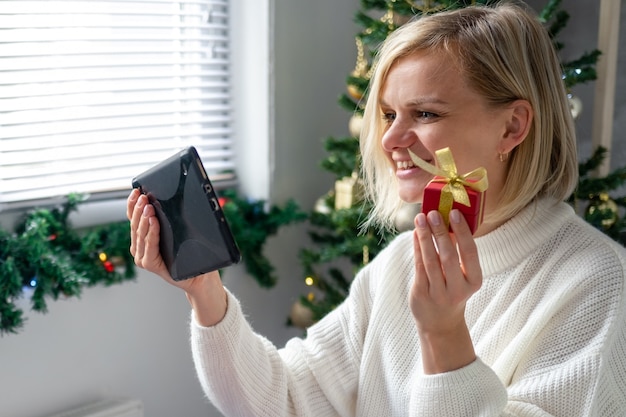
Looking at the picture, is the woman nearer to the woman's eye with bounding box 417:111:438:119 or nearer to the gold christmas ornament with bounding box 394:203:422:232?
the woman's eye with bounding box 417:111:438:119

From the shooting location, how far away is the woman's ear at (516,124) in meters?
1.37

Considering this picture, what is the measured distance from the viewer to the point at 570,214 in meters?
1.44

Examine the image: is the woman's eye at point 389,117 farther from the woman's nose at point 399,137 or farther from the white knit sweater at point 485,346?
the white knit sweater at point 485,346

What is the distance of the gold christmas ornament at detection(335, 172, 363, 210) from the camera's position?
2174mm

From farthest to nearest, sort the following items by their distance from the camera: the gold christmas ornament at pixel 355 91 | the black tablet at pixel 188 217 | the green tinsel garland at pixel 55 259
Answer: the gold christmas ornament at pixel 355 91 < the green tinsel garland at pixel 55 259 < the black tablet at pixel 188 217

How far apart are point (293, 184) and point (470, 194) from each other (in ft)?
4.46

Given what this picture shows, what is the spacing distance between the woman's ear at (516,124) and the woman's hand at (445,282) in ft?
0.82

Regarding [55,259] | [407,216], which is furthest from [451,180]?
[55,259]

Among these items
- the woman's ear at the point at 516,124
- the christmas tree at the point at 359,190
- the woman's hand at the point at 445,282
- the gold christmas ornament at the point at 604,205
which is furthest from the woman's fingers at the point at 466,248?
the gold christmas ornament at the point at 604,205

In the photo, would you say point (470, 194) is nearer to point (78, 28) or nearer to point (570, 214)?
point (570, 214)

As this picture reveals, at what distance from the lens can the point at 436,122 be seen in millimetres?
1358

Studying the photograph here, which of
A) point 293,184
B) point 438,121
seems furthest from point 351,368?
point 293,184

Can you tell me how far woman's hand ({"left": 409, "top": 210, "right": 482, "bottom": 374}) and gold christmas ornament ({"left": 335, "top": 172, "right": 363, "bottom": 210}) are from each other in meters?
0.94

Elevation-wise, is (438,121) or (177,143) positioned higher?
(438,121)
